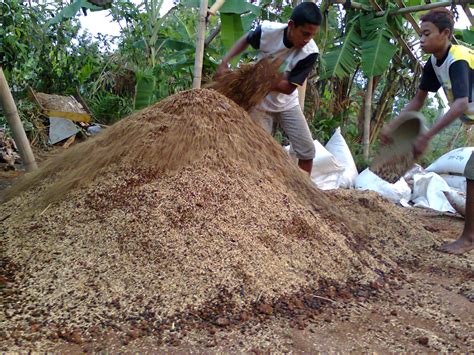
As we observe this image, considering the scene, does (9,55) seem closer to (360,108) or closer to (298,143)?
(298,143)

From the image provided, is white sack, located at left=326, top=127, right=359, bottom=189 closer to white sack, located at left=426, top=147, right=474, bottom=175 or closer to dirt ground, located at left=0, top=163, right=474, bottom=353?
white sack, located at left=426, top=147, right=474, bottom=175

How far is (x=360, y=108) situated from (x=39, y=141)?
176 inches

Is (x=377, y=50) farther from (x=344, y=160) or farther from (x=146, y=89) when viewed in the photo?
(x=146, y=89)

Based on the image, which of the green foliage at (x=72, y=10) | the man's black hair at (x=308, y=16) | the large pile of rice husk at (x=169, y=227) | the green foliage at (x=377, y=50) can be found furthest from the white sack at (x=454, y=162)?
the green foliage at (x=72, y=10)

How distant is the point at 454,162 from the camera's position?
4793 millimetres

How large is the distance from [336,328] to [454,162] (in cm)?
362

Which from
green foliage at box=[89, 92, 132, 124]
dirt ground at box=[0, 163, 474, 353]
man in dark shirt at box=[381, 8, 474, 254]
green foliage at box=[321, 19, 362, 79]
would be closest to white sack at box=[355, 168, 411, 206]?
green foliage at box=[321, 19, 362, 79]

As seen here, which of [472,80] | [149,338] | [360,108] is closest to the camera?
[149,338]

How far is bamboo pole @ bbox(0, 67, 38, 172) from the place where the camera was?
2717mm

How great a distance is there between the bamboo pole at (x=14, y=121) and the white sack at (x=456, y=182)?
3.99 metres

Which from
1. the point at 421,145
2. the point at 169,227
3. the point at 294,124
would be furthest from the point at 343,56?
the point at 169,227

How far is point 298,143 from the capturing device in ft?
10.9

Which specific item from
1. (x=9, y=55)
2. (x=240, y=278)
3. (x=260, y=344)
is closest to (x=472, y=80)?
(x=240, y=278)

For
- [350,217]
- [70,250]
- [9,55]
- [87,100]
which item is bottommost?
[350,217]
